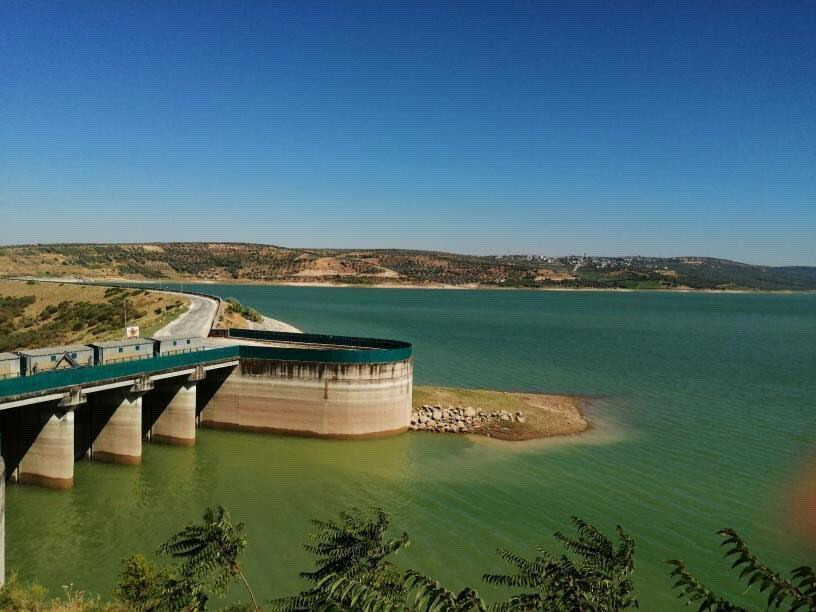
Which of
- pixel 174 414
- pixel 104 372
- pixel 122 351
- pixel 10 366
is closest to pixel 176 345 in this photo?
pixel 122 351

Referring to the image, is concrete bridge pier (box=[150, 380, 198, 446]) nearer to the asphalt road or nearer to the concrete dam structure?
the concrete dam structure

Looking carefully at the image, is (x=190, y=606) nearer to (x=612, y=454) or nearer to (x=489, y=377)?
(x=612, y=454)

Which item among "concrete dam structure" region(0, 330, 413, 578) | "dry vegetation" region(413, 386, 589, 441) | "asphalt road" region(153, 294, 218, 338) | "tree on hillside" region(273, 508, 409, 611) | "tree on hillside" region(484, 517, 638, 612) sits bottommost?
"dry vegetation" region(413, 386, 589, 441)

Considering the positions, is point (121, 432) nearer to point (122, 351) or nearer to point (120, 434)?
point (120, 434)

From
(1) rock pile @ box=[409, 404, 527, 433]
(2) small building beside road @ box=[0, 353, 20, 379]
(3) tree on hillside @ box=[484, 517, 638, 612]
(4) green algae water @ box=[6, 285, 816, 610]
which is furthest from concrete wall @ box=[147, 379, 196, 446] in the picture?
(3) tree on hillside @ box=[484, 517, 638, 612]

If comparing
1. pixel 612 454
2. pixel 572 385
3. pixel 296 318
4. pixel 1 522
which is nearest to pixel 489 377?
pixel 572 385

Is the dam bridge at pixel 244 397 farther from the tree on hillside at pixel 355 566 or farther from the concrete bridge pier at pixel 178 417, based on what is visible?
the tree on hillside at pixel 355 566

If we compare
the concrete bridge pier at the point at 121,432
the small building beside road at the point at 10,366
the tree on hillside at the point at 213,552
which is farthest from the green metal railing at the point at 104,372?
the tree on hillside at the point at 213,552

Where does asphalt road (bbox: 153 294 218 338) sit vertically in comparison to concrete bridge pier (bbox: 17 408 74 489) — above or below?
above
